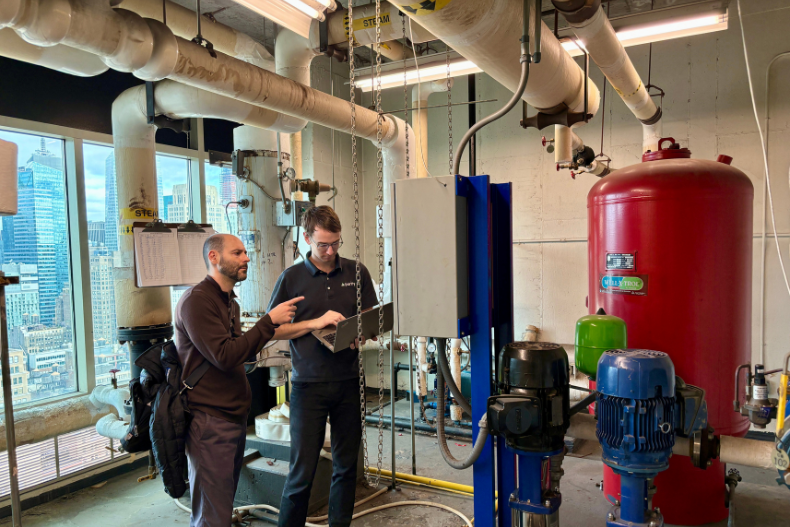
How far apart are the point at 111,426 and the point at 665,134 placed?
450 centimetres

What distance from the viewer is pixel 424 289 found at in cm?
149

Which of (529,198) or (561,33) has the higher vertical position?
(561,33)

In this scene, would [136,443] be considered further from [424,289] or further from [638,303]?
[638,303]

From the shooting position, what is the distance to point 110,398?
2973 mm

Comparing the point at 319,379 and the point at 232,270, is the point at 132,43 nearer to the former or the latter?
the point at 232,270

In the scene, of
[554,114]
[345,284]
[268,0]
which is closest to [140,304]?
[345,284]

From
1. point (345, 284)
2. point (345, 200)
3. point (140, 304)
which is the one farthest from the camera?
point (345, 200)

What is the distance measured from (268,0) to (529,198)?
10.3 feet

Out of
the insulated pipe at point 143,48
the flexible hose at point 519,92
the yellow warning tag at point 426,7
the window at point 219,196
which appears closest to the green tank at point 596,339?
the flexible hose at point 519,92

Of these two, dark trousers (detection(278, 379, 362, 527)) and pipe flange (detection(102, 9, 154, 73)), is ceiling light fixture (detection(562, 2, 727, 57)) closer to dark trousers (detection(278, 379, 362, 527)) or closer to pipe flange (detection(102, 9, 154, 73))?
pipe flange (detection(102, 9, 154, 73))

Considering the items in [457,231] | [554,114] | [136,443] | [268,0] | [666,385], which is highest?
[268,0]

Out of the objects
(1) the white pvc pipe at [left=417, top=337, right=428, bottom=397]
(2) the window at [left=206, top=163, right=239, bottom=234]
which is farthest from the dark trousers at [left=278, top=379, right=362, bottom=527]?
(2) the window at [left=206, top=163, right=239, bottom=234]

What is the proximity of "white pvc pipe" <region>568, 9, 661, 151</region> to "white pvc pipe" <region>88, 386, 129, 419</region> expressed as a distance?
2996 millimetres

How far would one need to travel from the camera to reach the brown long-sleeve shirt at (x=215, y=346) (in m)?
1.88
